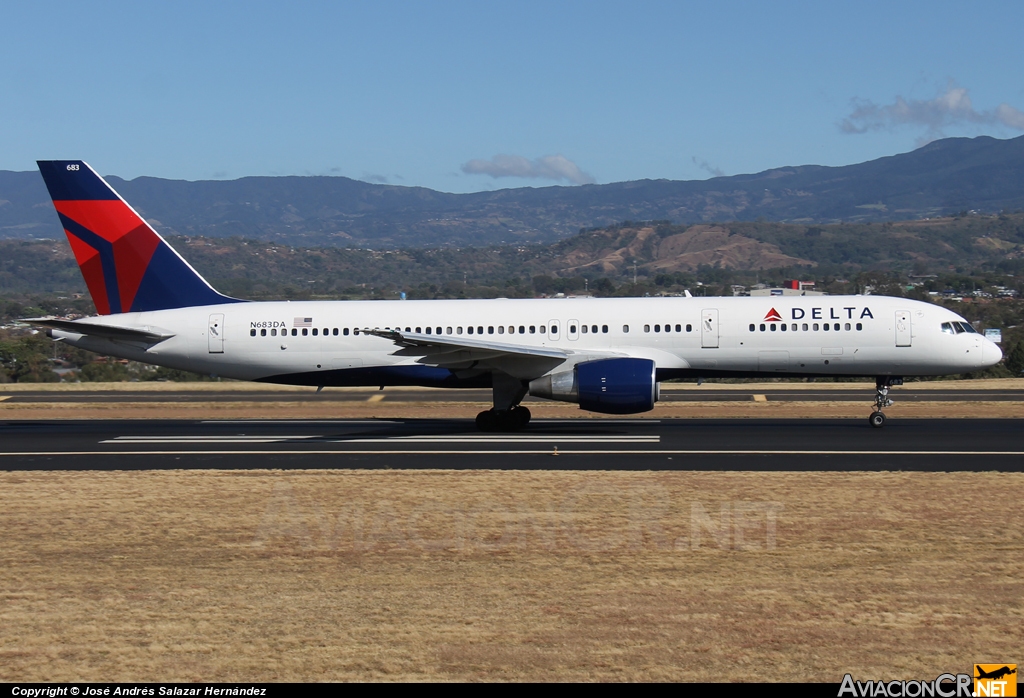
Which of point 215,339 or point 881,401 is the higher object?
point 215,339

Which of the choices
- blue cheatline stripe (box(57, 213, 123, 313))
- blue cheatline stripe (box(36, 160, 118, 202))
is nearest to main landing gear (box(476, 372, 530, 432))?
blue cheatline stripe (box(57, 213, 123, 313))

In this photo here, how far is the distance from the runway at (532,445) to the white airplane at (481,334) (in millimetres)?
1478

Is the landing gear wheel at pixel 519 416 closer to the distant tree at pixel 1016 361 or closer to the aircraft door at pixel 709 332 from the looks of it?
the aircraft door at pixel 709 332

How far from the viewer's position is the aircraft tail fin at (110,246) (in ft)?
97.9

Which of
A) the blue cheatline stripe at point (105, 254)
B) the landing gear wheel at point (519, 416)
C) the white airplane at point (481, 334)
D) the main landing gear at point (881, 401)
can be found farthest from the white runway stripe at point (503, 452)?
the blue cheatline stripe at point (105, 254)

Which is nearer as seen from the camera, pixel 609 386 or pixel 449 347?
pixel 609 386

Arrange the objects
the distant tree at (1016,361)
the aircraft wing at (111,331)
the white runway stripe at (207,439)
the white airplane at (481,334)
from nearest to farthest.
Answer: the white runway stripe at (207,439) → the aircraft wing at (111,331) → the white airplane at (481,334) → the distant tree at (1016,361)

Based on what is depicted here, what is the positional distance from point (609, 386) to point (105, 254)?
595 inches

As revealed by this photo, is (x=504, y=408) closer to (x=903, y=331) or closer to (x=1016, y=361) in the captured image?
(x=903, y=331)

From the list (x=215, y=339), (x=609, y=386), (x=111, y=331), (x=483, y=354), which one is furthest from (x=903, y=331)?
(x=111, y=331)

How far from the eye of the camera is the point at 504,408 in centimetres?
2866

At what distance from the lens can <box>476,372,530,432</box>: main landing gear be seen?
2847cm

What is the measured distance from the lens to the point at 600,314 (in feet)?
94.8

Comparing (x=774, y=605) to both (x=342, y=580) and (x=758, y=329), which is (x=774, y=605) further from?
(x=758, y=329)
